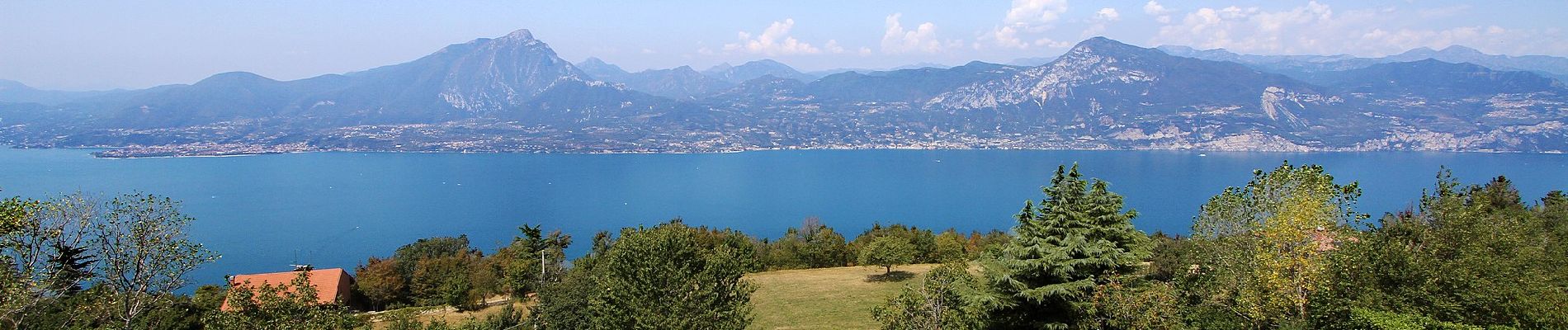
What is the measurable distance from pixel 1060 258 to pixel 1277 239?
4310 mm

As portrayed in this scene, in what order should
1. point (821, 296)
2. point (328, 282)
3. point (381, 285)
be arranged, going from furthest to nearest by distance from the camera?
1. point (381, 285)
2. point (328, 282)
3. point (821, 296)

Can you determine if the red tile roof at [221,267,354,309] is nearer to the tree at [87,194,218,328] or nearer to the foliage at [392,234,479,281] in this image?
the foliage at [392,234,479,281]

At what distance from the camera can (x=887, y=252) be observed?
3375 centimetres

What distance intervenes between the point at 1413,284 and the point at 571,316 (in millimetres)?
19106

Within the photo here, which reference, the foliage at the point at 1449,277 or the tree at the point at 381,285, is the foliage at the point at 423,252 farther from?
the foliage at the point at 1449,277

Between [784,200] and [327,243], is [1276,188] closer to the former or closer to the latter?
[327,243]

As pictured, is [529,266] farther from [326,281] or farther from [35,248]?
[35,248]

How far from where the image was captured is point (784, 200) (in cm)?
11269

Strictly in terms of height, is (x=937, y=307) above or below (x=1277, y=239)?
below

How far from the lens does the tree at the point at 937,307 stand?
1282cm

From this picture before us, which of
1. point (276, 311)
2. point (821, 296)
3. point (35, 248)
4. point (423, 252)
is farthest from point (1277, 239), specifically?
point (423, 252)

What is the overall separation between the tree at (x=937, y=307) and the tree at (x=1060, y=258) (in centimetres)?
47

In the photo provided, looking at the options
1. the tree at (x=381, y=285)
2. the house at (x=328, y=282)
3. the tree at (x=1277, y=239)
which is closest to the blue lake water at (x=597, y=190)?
the house at (x=328, y=282)

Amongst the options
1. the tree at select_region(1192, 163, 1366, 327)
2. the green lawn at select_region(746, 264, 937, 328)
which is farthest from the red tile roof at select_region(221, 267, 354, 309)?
the tree at select_region(1192, 163, 1366, 327)
